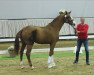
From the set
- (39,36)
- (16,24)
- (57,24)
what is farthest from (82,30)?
(16,24)

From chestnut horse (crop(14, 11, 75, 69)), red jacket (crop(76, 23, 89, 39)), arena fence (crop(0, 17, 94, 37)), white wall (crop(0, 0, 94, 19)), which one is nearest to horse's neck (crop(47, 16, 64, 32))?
chestnut horse (crop(14, 11, 75, 69))

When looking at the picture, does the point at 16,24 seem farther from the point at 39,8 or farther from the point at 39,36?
the point at 39,36

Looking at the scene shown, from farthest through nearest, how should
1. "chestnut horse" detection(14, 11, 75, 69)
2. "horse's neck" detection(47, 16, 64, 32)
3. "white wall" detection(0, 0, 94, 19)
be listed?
"white wall" detection(0, 0, 94, 19), "horse's neck" detection(47, 16, 64, 32), "chestnut horse" detection(14, 11, 75, 69)

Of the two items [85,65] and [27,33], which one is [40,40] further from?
[85,65]

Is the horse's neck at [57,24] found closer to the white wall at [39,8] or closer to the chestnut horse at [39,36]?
the chestnut horse at [39,36]

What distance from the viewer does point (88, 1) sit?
2575 centimetres

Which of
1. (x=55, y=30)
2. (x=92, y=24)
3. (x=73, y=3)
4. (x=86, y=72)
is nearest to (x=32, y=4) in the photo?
(x=73, y=3)

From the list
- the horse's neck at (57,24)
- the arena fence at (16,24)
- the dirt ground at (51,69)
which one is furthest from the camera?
the arena fence at (16,24)

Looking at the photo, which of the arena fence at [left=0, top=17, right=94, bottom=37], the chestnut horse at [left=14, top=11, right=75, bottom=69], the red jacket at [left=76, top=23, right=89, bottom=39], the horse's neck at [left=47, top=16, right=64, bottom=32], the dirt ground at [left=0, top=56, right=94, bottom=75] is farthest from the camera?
the arena fence at [left=0, top=17, right=94, bottom=37]

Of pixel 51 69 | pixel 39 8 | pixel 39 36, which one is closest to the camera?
pixel 51 69

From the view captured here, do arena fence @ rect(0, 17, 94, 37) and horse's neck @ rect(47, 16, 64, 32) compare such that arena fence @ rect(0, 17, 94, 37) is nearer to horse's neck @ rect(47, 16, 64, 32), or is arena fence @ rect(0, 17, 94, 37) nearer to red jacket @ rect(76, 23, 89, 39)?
red jacket @ rect(76, 23, 89, 39)

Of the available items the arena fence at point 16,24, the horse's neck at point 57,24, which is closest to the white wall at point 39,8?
the arena fence at point 16,24

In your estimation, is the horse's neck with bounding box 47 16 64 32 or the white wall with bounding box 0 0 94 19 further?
the white wall with bounding box 0 0 94 19

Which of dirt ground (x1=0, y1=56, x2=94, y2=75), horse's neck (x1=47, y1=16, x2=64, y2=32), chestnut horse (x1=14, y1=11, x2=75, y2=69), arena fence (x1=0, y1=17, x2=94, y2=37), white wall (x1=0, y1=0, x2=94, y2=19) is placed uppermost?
horse's neck (x1=47, y1=16, x2=64, y2=32)
